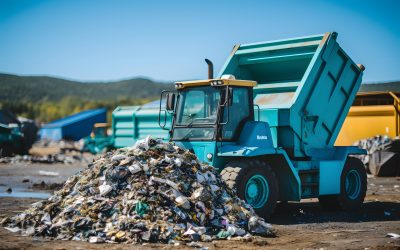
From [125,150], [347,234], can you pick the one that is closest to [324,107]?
[347,234]

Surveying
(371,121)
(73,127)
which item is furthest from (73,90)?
(371,121)

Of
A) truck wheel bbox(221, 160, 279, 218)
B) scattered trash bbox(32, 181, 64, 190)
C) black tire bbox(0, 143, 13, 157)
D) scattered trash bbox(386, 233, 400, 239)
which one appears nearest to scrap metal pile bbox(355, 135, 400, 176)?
truck wheel bbox(221, 160, 279, 218)

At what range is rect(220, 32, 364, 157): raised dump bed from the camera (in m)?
9.85

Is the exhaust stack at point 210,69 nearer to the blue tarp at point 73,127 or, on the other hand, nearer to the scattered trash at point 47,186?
the scattered trash at point 47,186

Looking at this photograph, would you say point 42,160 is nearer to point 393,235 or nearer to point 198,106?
point 198,106

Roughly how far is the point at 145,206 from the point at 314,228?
8.46ft

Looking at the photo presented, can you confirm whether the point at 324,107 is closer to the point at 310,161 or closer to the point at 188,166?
the point at 310,161

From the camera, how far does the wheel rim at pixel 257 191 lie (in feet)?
28.7

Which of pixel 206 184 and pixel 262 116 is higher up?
pixel 262 116

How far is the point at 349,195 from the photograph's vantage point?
1070cm

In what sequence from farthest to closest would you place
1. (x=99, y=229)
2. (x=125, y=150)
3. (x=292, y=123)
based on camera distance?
(x=292, y=123)
(x=125, y=150)
(x=99, y=229)

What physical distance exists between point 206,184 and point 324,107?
3.59 meters

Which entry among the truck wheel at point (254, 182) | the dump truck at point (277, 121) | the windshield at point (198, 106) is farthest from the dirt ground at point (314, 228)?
the windshield at point (198, 106)

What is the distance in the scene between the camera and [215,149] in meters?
8.96
